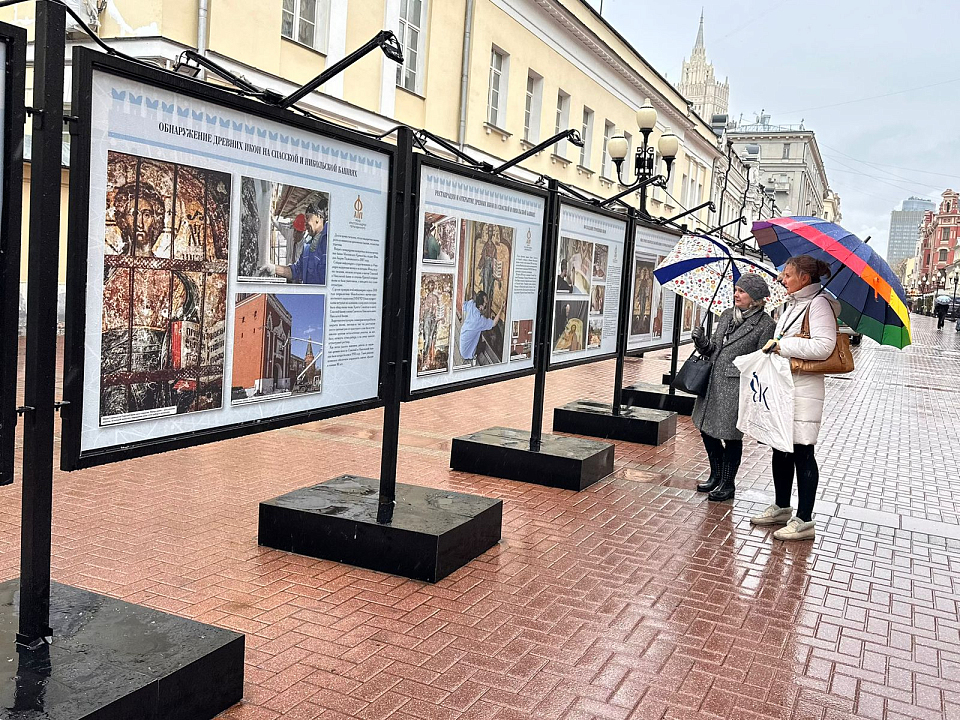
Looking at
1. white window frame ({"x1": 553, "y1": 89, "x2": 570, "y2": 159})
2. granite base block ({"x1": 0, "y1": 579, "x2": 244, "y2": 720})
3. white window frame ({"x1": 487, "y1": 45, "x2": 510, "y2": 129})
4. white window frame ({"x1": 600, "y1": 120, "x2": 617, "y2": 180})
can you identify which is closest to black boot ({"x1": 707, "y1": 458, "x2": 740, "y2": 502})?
granite base block ({"x1": 0, "y1": 579, "x2": 244, "y2": 720})

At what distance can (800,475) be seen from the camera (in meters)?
6.55

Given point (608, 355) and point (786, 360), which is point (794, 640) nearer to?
point (786, 360)

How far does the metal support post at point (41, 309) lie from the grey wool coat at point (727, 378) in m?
5.23

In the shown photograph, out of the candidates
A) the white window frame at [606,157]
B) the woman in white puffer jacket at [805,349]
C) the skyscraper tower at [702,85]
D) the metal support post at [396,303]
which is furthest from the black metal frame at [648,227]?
the skyscraper tower at [702,85]

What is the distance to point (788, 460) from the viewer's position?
6.75m

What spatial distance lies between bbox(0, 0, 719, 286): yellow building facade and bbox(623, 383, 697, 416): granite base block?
13.4 ft

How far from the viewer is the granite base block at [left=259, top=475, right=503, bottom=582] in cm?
517

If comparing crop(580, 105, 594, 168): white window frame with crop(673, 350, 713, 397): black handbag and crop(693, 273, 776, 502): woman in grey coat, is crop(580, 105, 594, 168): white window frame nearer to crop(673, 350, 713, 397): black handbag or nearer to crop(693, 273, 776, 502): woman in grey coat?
crop(693, 273, 776, 502): woman in grey coat

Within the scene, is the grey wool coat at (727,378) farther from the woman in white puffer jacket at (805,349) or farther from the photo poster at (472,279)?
the photo poster at (472,279)

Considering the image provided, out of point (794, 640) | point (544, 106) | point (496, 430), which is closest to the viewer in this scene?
point (794, 640)

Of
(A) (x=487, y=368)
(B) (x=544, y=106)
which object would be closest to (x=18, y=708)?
(A) (x=487, y=368)

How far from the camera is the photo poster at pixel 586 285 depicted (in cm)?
791

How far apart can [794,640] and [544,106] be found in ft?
69.3

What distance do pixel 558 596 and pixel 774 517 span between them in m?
2.54
